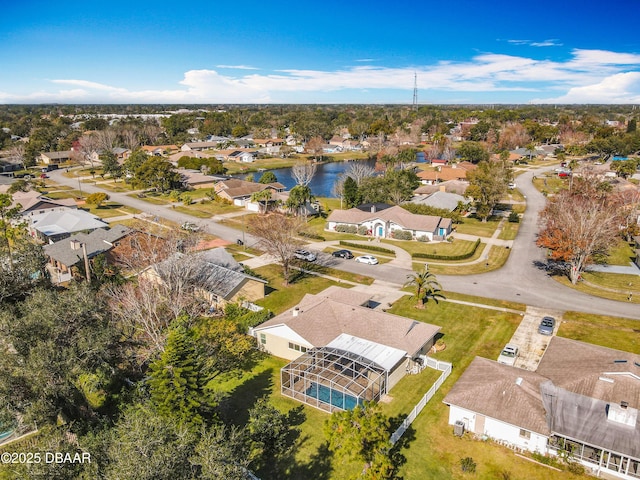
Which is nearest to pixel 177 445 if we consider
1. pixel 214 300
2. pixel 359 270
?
pixel 214 300

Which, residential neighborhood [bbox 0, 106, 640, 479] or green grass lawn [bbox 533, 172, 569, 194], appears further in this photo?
green grass lawn [bbox 533, 172, 569, 194]

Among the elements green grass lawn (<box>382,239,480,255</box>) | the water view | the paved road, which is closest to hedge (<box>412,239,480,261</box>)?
green grass lawn (<box>382,239,480,255</box>)

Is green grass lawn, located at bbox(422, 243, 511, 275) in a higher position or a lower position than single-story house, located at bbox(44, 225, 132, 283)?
lower

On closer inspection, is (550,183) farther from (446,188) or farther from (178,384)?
(178,384)

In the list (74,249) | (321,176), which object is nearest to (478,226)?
(74,249)

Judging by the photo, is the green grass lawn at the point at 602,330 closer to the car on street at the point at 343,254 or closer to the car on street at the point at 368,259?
the car on street at the point at 368,259

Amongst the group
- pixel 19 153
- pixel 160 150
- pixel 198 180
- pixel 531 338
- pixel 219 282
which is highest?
pixel 19 153

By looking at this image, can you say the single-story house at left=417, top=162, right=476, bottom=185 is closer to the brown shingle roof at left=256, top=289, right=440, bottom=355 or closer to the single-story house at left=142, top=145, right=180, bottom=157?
the brown shingle roof at left=256, top=289, right=440, bottom=355
